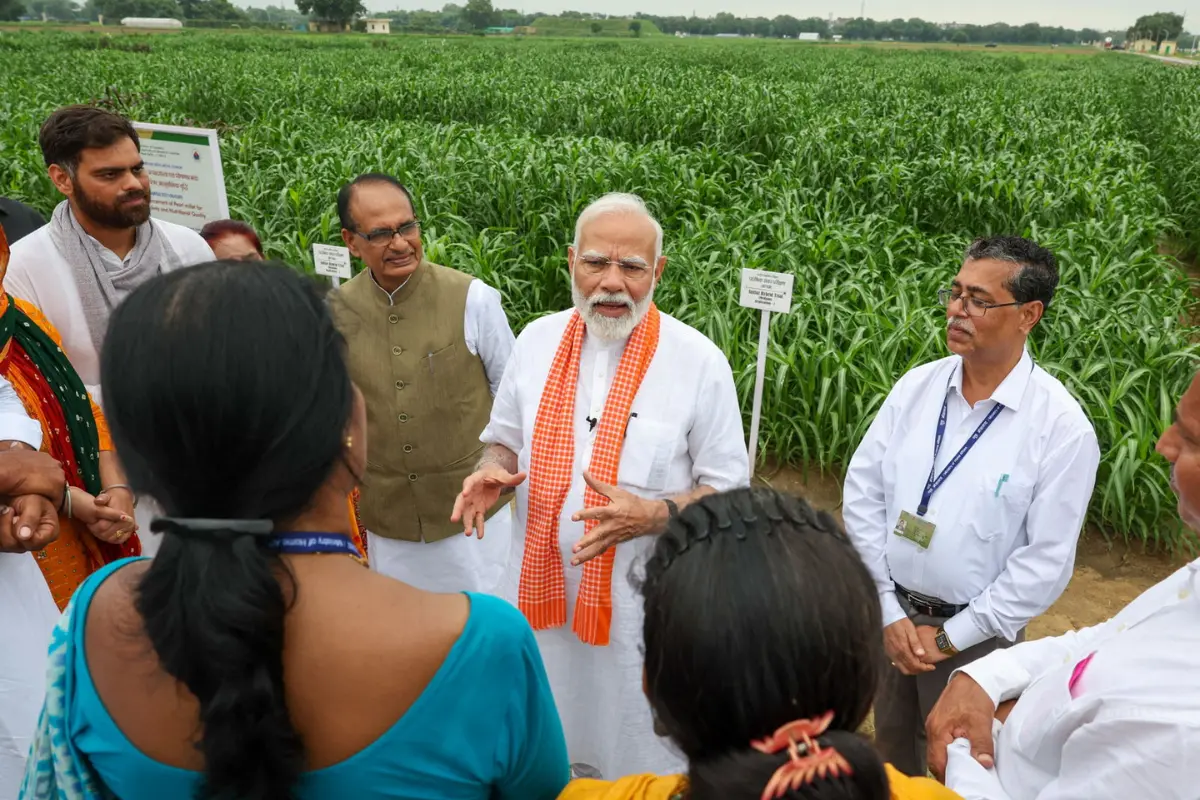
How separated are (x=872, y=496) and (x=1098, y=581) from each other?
7.27ft

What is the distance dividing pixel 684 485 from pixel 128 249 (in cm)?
239

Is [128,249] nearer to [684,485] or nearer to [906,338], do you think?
[684,485]

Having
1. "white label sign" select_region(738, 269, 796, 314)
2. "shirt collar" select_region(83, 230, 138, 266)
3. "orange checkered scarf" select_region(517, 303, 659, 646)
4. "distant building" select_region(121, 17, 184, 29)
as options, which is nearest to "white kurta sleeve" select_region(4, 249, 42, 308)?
"shirt collar" select_region(83, 230, 138, 266)

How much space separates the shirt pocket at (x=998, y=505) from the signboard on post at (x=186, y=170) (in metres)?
3.85

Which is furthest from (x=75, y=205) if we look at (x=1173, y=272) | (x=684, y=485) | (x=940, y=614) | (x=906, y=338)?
(x=1173, y=272)

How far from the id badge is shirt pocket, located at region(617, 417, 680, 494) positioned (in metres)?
0.67

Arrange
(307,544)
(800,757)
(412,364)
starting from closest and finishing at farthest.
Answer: (800,757), (307,544), (412,364)

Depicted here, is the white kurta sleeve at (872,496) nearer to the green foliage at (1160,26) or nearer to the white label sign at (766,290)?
the white label sign at (766,290)

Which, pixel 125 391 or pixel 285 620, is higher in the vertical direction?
pixel 125 391

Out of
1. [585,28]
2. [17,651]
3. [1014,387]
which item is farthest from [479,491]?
[585,28]

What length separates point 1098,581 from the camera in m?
3.71

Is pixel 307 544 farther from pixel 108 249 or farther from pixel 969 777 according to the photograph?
pixel 108 249

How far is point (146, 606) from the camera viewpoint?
87 centimetres

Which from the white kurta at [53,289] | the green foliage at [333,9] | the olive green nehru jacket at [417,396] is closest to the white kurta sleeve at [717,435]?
the olive green nehru jacket at [417,396]
